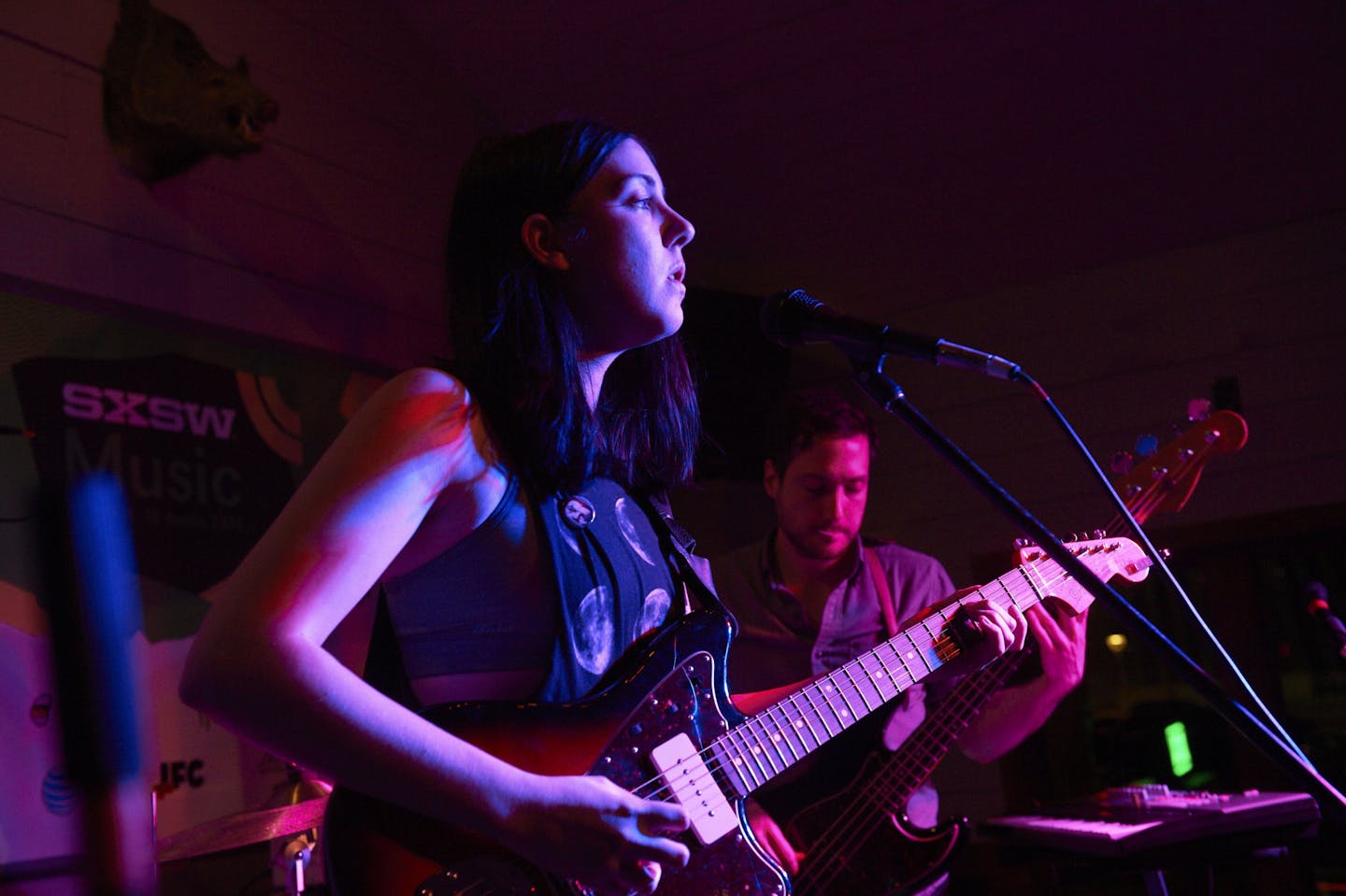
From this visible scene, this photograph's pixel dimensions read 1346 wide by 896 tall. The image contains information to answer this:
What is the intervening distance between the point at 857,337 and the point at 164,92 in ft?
10.4

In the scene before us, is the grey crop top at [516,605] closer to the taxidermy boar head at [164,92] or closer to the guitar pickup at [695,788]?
the guitar pickup at [695,788]

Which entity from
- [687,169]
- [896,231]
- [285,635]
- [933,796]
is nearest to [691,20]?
[687,169]

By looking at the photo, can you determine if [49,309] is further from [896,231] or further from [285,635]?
[896,231]

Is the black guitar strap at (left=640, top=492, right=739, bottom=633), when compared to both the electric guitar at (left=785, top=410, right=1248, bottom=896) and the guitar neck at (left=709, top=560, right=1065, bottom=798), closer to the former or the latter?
the guitar neck at (left=709, top=560, right=1065, bottom=798)

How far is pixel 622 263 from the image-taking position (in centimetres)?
175

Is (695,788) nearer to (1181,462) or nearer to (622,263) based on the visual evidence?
(622,263)

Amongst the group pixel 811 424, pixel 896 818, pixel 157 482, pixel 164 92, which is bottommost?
pixel 896 818

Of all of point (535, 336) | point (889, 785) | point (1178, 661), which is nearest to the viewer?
point (1178, 661)

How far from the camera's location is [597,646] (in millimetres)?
1573

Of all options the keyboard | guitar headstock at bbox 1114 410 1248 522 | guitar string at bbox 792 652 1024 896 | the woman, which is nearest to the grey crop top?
the woman

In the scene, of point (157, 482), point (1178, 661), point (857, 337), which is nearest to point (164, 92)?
point (157, 482)

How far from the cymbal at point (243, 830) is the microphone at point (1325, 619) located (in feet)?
7.30

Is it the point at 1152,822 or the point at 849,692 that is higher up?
the point at 849,692

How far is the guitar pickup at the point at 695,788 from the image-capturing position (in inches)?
59.6
